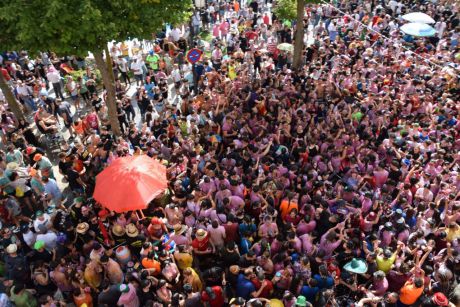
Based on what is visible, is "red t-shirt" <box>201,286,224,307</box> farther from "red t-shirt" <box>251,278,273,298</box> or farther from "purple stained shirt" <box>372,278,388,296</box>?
"purple stained shirt" <box>372,278,388,296</box>

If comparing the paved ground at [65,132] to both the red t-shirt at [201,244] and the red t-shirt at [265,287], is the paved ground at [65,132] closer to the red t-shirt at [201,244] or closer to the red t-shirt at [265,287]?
the red t-shirt at [201,244]

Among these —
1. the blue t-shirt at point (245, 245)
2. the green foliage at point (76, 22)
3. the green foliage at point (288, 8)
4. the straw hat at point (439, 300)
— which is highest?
the green foliage at point (76, 22)

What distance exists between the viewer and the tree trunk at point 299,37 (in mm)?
15764

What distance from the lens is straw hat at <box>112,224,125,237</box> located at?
768 centimetres

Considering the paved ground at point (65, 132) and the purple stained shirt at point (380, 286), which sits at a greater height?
the purple stained shirt at point (380, 286)

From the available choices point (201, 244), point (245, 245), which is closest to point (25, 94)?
point (201, 244)

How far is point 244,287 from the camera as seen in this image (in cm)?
648

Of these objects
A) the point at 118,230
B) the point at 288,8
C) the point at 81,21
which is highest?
the point at 81,21

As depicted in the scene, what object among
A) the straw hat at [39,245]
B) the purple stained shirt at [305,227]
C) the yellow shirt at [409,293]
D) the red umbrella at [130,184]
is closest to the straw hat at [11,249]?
the straw hat at [39,245]

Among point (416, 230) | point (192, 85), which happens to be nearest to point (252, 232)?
point (416, 230)

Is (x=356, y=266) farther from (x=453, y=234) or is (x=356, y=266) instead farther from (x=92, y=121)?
(x=92, y=121)

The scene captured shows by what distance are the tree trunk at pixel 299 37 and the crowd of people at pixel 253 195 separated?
4.71ft

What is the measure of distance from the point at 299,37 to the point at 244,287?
12.2 meters

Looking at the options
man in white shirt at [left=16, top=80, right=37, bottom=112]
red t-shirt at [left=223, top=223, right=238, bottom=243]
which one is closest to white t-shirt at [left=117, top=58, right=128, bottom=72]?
man in white shirt at [left=16, top=80, right=37, bottom=112]
